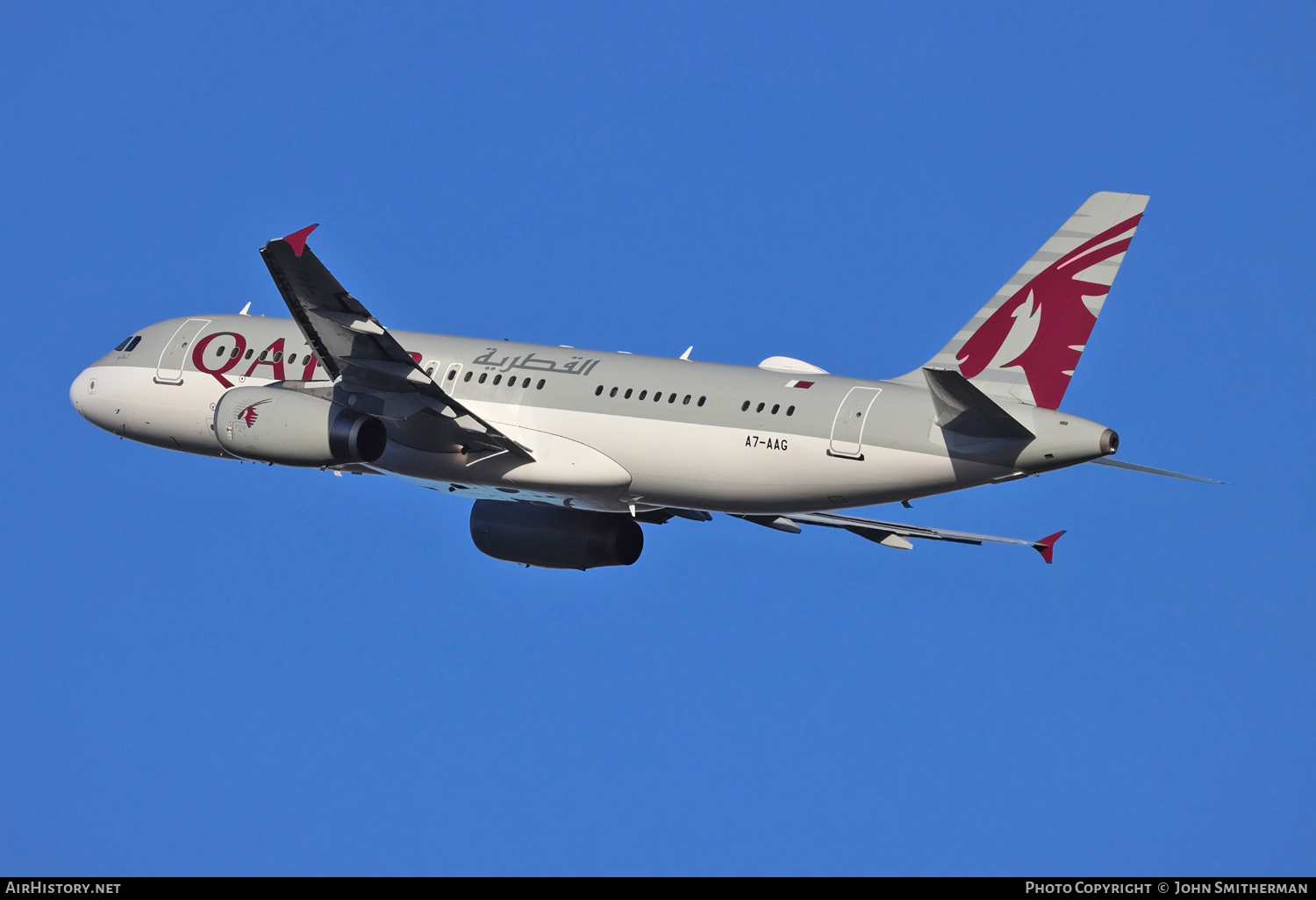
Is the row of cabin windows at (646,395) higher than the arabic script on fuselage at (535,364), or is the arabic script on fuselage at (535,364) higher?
the arabic script on fuselage at (535,364)

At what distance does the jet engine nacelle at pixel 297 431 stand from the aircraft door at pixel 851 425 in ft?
30.2

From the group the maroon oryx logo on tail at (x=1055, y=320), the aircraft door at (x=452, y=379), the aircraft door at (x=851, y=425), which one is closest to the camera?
the maroon oryx logo on tail at (x=1055, y=320)

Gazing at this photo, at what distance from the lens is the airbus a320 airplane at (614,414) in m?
36.9

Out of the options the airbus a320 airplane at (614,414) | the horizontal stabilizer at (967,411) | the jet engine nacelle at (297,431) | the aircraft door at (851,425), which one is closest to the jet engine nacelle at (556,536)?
the airbus a320 airplane at (614,414)

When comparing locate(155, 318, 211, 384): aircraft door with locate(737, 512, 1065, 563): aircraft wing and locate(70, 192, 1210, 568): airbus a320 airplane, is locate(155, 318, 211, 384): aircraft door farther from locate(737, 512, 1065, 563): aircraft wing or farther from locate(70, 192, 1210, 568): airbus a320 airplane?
locate(737, 512, 1065, 563): aircraft wing

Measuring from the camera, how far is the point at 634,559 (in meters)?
45.9

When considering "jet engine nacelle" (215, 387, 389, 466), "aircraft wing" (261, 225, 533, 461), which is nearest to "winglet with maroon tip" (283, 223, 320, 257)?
"aircraft wing" (261, 225, 533, 461)

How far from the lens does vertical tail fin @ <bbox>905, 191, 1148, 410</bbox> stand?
36.8 m

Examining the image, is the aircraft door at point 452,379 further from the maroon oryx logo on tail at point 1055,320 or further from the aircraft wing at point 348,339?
the maroon oryx logo on tail at point 1055,320

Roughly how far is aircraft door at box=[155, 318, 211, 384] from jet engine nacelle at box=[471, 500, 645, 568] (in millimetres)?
7614

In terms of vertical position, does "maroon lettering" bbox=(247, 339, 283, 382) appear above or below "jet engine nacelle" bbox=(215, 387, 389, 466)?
above

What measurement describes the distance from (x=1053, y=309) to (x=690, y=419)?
749cm
